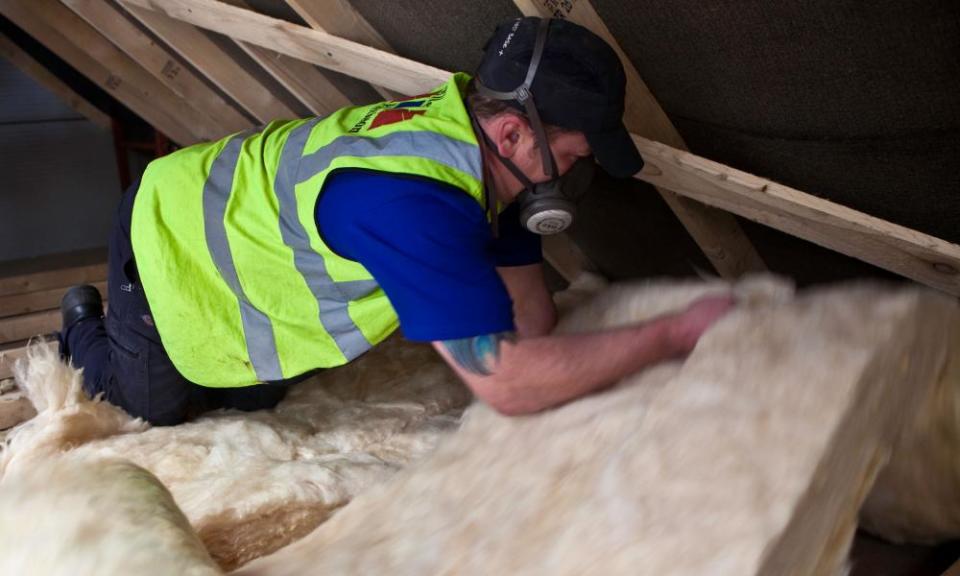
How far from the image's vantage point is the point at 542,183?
4.84ft

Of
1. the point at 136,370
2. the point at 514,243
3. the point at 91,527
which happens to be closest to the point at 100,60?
the point at 136,370

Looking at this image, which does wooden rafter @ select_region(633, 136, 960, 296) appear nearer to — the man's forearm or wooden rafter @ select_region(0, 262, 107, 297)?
the man's forearm

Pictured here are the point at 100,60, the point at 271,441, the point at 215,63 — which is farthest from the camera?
the point at 100,60

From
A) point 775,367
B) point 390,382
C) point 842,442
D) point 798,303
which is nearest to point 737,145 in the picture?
point 798,303

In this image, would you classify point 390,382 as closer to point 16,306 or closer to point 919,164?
point 919,164

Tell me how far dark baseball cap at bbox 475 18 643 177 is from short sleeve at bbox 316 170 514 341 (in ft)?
0.69

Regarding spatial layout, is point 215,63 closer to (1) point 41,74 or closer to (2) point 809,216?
(2) point 809,216

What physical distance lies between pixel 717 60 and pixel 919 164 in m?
0.33

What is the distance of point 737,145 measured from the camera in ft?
4.75

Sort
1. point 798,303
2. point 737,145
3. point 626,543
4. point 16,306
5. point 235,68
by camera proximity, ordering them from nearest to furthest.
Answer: point 626,543 < point 798,303 < point 737,145 < point 235,68 < point 16,306

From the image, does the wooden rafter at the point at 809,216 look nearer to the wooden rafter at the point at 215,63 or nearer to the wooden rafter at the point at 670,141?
the wooden rafter at the point at 670,141

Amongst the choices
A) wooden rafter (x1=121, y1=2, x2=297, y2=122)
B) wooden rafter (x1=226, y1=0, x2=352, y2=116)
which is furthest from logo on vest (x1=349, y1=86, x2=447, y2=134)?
wooden rafter (x1=121, y1=2, x2=297, y2=122)

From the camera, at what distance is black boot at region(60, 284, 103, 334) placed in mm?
2211

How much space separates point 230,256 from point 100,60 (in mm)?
2206
